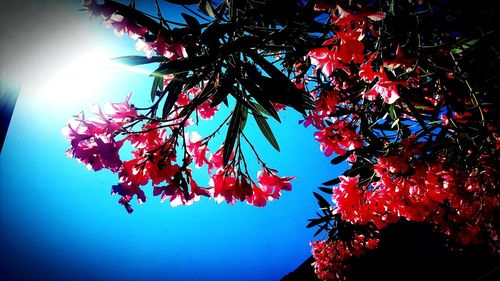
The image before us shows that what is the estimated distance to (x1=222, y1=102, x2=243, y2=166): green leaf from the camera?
1.10 m

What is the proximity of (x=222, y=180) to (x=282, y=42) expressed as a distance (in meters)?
0.78

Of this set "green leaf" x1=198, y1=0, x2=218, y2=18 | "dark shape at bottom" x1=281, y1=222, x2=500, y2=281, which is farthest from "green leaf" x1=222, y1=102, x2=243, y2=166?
"dark shape at bottom" x1=281, y1=222, x2=500, y2=281

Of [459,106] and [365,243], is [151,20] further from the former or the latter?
[365,243]

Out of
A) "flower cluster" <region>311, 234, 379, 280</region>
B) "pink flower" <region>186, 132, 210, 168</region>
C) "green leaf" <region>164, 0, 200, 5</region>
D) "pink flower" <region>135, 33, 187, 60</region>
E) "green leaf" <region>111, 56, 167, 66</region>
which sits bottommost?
"flower cluster" <region>311, 234, 379, 280</region>

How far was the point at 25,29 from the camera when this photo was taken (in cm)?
92

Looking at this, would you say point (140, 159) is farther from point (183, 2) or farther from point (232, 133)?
point (183, 2)

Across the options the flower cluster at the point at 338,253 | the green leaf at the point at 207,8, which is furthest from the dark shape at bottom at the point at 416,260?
the green leaf at the point at 207,8

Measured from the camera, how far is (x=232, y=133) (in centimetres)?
114

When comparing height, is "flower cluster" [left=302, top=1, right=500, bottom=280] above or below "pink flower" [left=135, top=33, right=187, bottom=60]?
below

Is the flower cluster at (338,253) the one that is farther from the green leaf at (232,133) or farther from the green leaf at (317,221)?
the green leaf at (232,133)

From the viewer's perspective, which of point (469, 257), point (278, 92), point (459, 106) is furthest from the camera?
point (469, 257)

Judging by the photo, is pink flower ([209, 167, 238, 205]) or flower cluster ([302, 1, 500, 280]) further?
pink flower ([209, 167, 238, 205])

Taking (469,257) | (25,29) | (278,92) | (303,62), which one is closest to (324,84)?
(303,62)

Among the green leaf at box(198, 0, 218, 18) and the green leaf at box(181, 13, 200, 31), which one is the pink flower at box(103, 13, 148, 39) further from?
the green leaf at box(198, 0, 218, 18)
